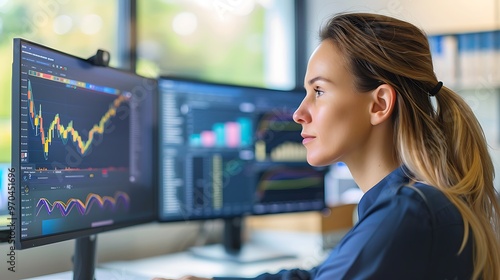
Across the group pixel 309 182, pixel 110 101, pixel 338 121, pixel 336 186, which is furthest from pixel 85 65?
pixel 336 186

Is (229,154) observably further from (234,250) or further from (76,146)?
(76,146)

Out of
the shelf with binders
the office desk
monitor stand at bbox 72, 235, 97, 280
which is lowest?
the office desk

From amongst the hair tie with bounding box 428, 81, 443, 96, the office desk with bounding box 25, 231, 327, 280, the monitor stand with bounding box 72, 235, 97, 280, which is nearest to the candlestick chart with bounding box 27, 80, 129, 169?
the monitor stand with bounding box 72, 235, 97, 280

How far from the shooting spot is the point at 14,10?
1438mm

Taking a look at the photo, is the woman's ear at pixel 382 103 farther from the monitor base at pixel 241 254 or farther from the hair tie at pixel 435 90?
the monitor base at pixel 241 254

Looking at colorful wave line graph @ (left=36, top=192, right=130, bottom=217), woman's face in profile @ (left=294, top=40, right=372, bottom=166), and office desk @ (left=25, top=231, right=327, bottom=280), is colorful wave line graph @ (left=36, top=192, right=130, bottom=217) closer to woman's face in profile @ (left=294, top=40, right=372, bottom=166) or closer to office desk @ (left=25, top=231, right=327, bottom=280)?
office desk @ (left=25, top=231, right=327, bottom=280)

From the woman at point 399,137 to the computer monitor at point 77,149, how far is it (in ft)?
1.50

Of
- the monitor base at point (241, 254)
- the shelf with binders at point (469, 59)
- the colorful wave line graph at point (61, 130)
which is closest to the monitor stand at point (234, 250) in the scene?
the monitor base at point (241, 254)

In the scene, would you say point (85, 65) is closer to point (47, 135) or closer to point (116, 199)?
point (47, 135)

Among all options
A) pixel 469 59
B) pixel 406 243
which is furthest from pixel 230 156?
pixel 469 59

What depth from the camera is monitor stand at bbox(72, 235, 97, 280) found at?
1227 millimetres

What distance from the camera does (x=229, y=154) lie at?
6.01 ft

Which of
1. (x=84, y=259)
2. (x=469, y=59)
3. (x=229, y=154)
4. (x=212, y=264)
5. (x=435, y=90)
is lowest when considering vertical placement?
(x=212, y=264)

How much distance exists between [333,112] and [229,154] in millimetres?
755
